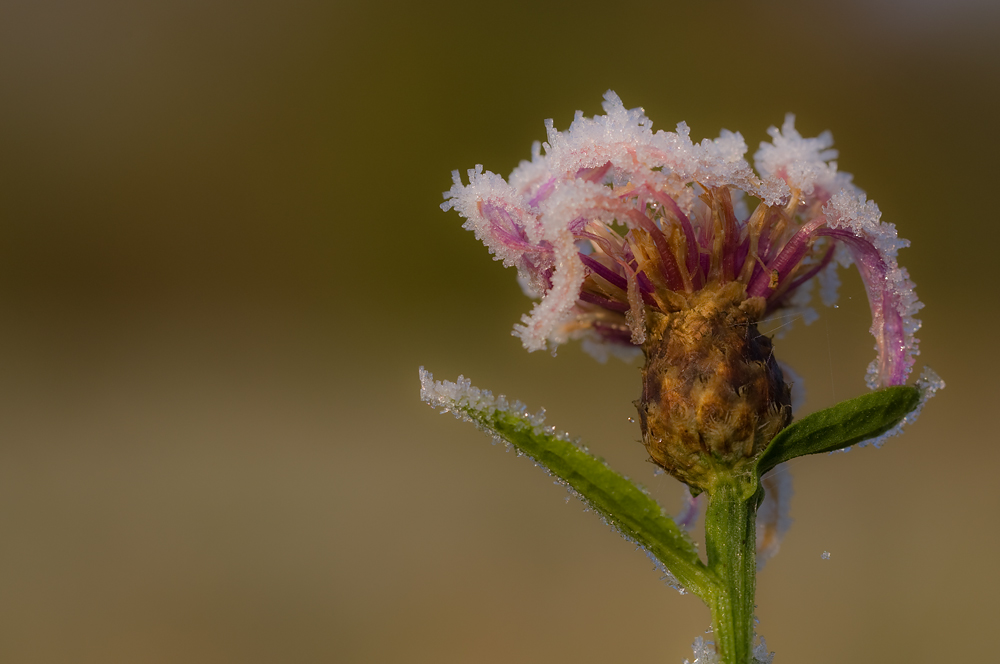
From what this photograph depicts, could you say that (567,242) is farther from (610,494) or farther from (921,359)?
(921,359)

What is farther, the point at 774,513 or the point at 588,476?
the point at 774,513

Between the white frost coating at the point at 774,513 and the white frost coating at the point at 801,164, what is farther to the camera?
the white frost coating at the point at 774,513

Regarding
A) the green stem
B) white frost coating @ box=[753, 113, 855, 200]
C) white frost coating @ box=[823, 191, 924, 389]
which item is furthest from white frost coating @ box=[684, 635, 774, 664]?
white frost coating @ box=[753, 113, 855, 200]

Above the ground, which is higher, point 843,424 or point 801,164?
point 801,164

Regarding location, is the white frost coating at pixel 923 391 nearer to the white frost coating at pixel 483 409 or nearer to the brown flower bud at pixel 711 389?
the brown flower bud at pixel 711 389

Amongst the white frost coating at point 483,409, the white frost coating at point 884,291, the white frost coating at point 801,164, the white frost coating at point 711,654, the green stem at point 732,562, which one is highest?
the white frost coating at point 801,164

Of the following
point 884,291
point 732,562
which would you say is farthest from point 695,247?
point 732,562

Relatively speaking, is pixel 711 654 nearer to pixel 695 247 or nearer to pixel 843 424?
pixel 843 424

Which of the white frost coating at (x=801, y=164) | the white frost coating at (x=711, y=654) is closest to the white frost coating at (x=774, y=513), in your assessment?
the white frost coating at (x=711, y=654)

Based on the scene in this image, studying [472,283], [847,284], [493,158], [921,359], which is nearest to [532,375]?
[472,283]
